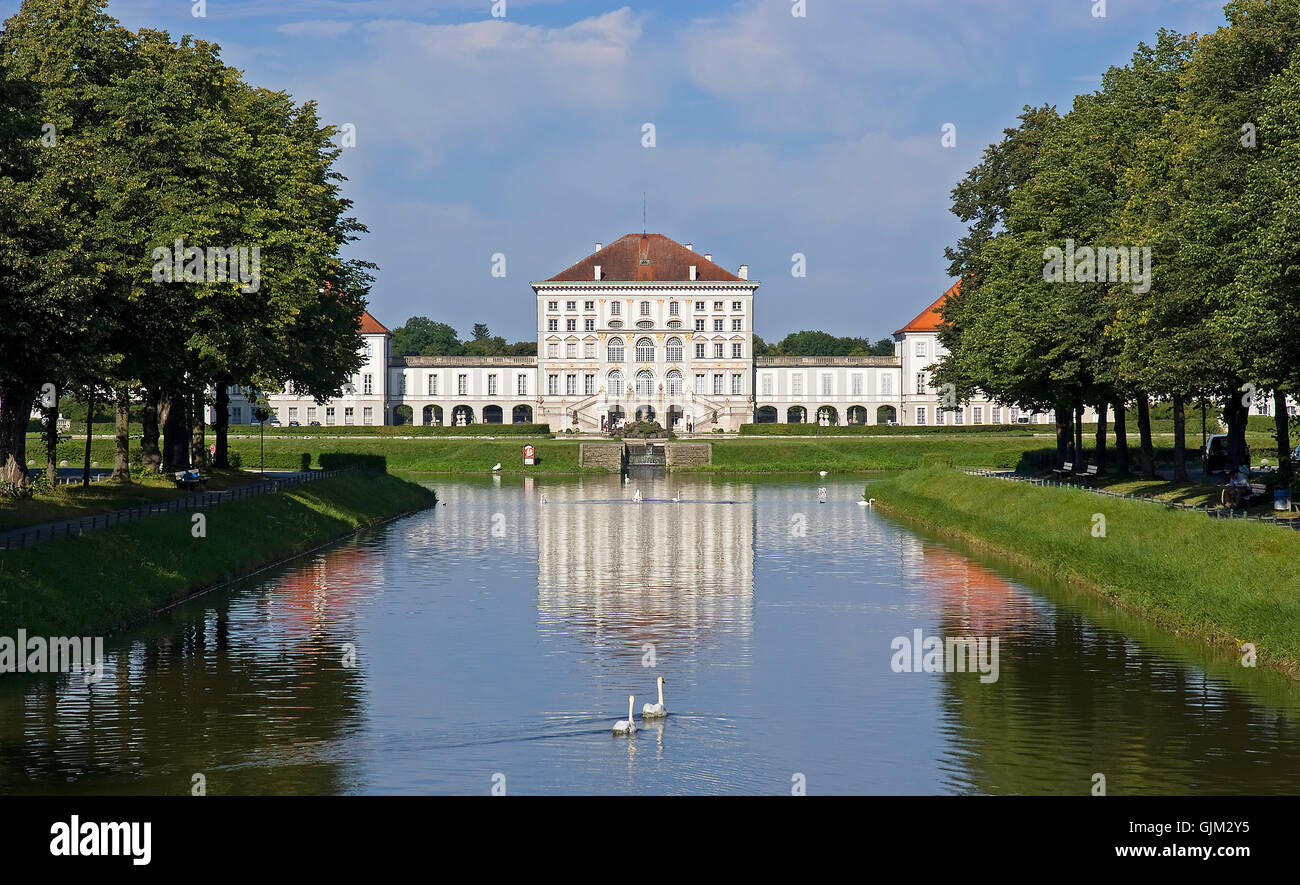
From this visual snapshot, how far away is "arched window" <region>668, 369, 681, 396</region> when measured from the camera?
160 m

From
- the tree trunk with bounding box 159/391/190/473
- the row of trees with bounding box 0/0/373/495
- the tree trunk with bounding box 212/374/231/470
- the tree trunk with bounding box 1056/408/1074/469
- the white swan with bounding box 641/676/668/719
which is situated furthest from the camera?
the tree trunk with bounding box 1056/408/1074/469

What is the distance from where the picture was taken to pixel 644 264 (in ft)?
534

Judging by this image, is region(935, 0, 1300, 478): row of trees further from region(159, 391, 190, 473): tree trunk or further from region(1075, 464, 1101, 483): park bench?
region(159, 391, 190, 473): tree trunk

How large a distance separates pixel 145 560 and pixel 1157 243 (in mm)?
31221

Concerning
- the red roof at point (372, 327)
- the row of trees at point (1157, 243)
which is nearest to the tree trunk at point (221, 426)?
the row of trees at point (1157, 243)

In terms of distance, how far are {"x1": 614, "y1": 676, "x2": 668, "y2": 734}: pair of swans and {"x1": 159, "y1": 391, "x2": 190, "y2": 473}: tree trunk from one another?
41665 mm

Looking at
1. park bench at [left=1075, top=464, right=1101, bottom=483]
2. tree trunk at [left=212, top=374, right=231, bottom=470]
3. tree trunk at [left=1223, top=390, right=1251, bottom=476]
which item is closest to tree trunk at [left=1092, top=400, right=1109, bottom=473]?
park bench at [left=1075, top=464, right=1101, bottom=483]

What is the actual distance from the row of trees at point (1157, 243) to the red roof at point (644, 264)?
87.9 meters

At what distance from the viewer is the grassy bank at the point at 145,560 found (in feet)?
98.3

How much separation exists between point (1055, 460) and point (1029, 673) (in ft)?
175

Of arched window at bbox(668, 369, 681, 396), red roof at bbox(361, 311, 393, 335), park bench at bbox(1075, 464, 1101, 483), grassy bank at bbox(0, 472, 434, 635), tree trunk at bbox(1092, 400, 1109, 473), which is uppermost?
red roof at bbox(361, 311, 393, 335)
